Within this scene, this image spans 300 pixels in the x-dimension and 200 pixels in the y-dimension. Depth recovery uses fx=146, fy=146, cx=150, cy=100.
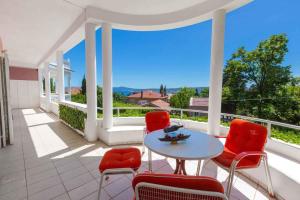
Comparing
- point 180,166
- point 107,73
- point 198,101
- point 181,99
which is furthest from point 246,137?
point 198,101

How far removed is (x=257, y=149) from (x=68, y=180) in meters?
2.47

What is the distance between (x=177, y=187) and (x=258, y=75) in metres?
15.3

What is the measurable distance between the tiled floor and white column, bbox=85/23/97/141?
330 mm

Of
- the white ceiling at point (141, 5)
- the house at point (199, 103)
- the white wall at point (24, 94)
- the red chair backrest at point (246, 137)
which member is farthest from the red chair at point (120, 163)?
the house at point (199, 103)

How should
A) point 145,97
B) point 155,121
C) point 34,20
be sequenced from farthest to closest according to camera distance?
point 145,97, point 34,20, point 155,121

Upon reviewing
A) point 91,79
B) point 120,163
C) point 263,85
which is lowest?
point 120,163

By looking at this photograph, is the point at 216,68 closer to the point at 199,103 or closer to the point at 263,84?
the point at 263,84

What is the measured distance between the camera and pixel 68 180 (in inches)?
79.0

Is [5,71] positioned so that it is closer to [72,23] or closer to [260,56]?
[72,23]

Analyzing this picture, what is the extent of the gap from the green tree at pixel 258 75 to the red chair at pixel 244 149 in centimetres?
1188

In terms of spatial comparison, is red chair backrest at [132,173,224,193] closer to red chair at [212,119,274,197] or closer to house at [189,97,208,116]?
red chair at [212,119,274,197]

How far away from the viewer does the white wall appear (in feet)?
29.2

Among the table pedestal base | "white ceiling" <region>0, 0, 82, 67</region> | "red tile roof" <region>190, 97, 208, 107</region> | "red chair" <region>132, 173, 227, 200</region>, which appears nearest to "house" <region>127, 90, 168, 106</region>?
"red tile roof" <region>190, 97, 208, 107</region>

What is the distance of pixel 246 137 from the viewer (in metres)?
1.90
